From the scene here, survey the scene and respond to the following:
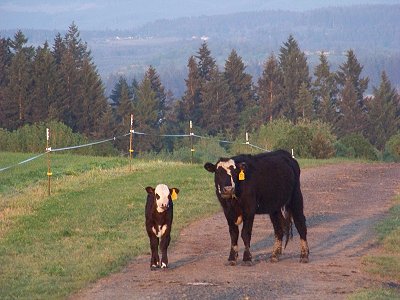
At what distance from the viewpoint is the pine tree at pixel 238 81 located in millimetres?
75375

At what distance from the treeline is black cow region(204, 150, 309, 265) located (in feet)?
151

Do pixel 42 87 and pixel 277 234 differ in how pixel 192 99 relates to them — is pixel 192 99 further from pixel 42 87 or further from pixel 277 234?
pixel 277 234

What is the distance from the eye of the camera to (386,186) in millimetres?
27203

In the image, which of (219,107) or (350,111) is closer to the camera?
(219,107)

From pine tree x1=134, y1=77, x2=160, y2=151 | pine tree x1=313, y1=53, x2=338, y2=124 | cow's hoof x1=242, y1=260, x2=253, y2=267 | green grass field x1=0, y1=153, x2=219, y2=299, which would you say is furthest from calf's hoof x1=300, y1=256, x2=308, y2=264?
pine tree x1=313, y1=53, x2=338, y2=124

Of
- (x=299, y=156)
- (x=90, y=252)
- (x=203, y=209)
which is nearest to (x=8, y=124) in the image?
(x=299, y=156)

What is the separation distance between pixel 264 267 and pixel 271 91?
208 ft

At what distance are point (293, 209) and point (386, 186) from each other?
11.8 metres

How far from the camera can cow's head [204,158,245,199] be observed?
48.1 ft

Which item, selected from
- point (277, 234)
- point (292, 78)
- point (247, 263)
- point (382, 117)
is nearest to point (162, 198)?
point (247, 263)

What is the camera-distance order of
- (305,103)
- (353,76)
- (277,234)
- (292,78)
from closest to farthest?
(277,234) → (305,103) → (292,78) → (353,76)

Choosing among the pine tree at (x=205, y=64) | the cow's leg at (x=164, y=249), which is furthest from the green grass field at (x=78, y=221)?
the pine tree at (x=205, y=64)

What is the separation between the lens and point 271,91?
255 ft

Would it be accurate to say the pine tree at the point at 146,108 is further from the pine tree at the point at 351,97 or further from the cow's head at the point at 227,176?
the cow's head at the point at 227,176
